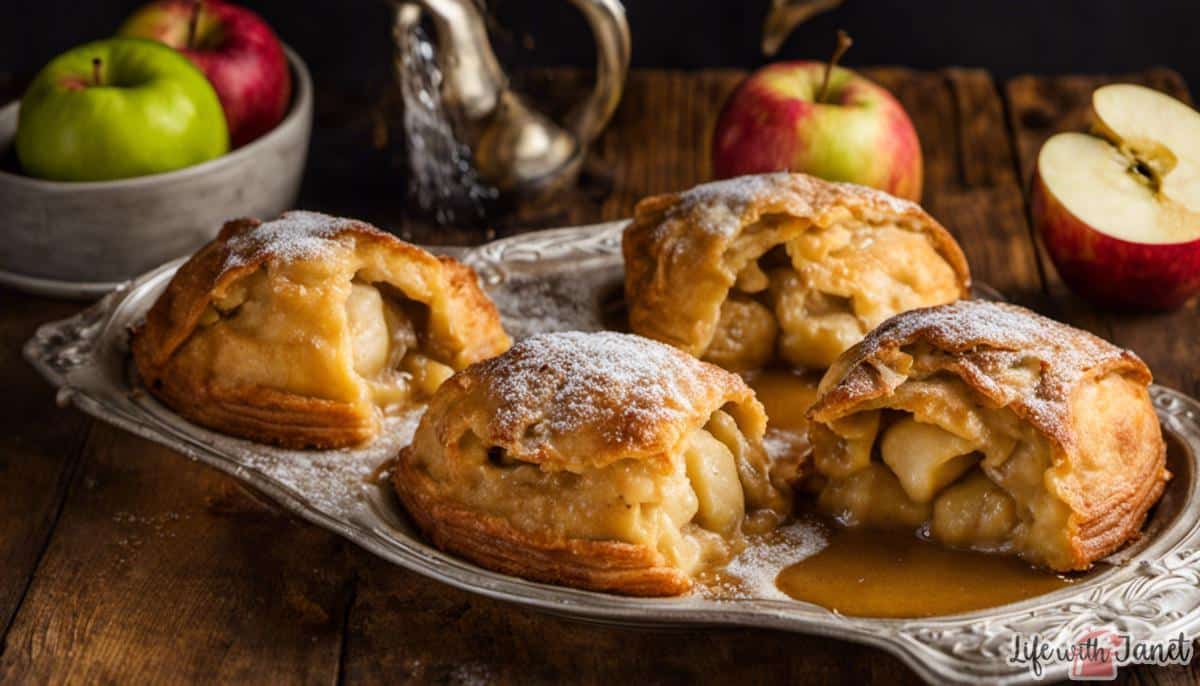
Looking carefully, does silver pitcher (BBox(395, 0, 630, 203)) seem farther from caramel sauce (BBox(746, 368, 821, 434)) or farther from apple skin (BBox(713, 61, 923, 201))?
caramel sauce (BBox(746, 368, 821, 434))

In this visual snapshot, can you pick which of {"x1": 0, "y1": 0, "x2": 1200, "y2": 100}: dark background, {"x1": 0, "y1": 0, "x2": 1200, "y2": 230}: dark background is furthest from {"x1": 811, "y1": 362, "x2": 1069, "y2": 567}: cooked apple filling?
{"x1": 0, "y1": 0, "x2": 1200, "y2": 100}: dark background

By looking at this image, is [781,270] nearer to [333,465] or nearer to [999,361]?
[999,361]

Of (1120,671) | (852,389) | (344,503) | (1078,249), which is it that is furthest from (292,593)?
(1078,249)

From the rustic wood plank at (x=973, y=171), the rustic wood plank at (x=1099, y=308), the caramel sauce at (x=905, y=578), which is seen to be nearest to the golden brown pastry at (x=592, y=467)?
the caramel sauce at (x=905, y=578)

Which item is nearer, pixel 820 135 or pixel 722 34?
pixel 820 135

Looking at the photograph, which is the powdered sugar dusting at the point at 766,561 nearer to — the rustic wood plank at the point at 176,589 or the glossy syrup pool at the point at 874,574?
the glossy syrup pool at the point at 874,574

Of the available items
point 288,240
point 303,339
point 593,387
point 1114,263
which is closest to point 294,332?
point 303,339

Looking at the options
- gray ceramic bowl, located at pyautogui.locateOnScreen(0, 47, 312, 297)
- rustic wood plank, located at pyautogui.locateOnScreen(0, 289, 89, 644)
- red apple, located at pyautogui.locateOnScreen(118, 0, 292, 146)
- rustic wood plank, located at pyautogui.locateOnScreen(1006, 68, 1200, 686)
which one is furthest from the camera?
red apple, located at pyautogui.locateOnScreen(118, 0, 292, 146)

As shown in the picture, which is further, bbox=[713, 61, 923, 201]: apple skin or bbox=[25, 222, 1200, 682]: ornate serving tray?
bbox=[713, 61, 923, 201]: apple skin
